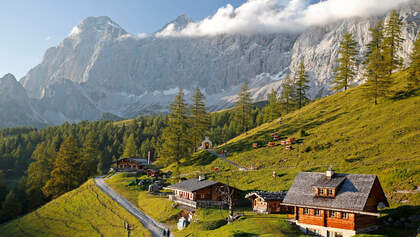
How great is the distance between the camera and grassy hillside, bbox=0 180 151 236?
47.2 metres

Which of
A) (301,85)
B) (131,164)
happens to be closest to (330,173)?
(301,85)

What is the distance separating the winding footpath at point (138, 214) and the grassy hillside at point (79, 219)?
0.79 m

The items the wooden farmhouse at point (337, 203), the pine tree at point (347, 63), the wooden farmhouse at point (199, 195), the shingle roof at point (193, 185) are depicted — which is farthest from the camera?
the pine tree at point (347, 63)

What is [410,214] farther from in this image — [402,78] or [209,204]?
[402,78]

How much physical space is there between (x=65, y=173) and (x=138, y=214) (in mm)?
45776

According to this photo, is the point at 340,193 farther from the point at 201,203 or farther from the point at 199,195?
the point at 199,195

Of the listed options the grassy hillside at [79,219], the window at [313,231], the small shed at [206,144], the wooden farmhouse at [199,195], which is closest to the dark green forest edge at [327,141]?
the wooden farmhouse at [199,195]

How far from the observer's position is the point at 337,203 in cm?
2983

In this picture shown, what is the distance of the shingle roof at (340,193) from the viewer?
95.3ft

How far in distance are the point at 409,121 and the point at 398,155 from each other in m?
12.7

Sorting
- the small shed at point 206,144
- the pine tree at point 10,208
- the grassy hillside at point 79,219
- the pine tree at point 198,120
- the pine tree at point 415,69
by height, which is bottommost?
the pine tree at point 10,208

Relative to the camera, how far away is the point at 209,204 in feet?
153

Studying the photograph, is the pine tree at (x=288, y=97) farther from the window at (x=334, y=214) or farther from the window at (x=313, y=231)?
the window at (x=334, y=214)

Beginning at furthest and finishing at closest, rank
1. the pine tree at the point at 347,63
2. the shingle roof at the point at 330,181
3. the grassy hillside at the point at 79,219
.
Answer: the pine tree at the point at 347,63, the grassy hillside at the point at 79,219, the shingle roof at the point at 330,181
